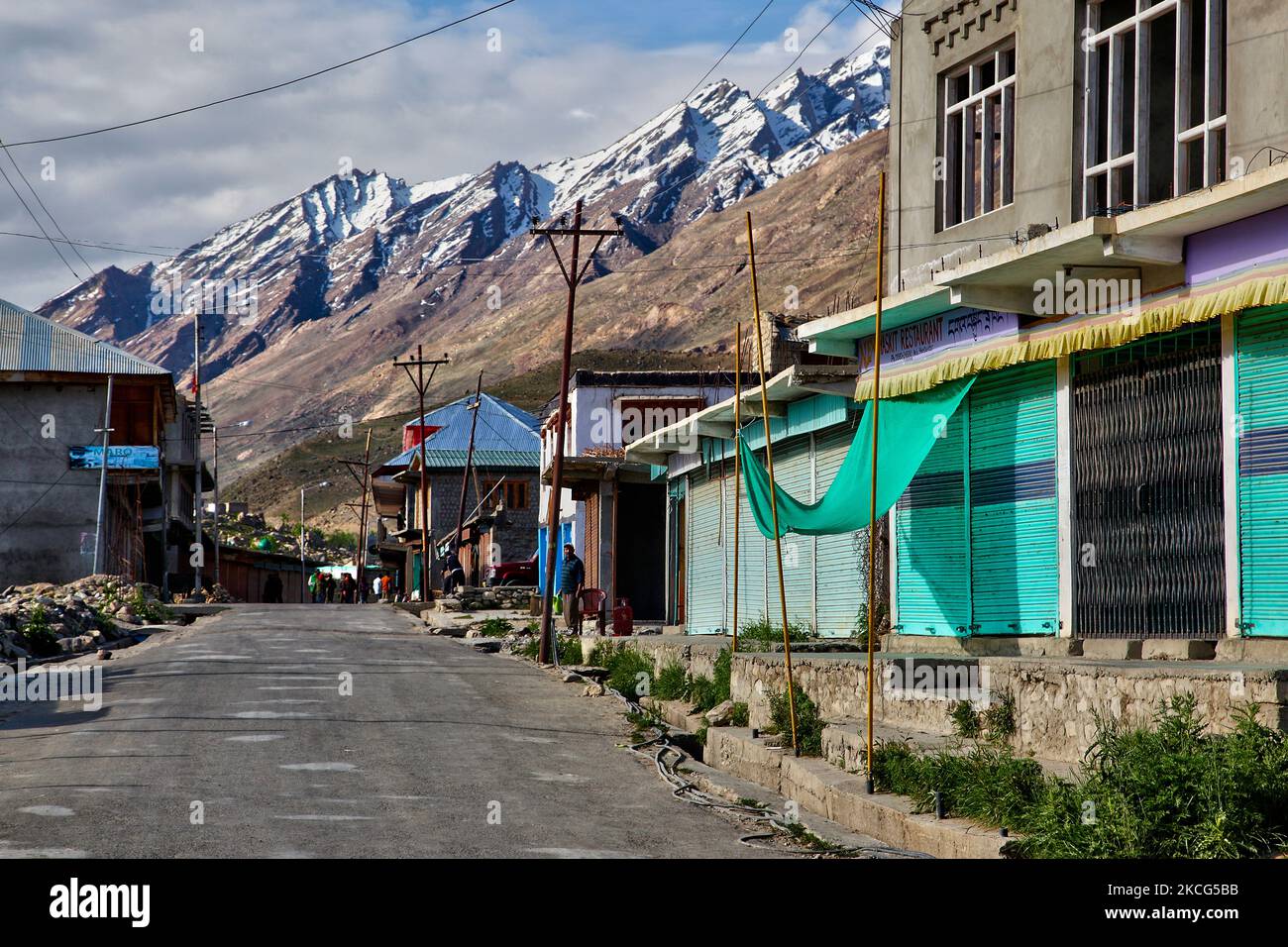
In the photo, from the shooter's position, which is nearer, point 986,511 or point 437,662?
point 986,511

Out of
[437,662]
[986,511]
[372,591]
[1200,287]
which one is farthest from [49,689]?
[372,591]

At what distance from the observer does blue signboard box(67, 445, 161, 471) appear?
50719 mm

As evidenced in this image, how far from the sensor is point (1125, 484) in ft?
40.7

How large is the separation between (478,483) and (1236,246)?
54486mm

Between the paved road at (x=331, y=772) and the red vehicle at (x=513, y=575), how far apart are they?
30.2m

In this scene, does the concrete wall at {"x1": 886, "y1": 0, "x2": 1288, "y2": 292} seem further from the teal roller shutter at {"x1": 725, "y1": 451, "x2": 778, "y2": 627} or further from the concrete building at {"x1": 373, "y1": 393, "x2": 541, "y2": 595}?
the concrete building at {"x1": 373, "y1": 393, "x2": 541, "y2": 595}

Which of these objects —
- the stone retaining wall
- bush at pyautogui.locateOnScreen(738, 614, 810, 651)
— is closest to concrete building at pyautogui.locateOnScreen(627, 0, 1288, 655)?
bush at pyautogui.locateOnScreen(738, 614, 810, 651)

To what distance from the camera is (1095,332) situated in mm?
12562

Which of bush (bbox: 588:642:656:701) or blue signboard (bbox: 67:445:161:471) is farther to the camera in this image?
blue signboard (bbox: 67:445:161:471)

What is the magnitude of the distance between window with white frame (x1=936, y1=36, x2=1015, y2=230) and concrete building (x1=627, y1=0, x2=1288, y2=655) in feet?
0.11

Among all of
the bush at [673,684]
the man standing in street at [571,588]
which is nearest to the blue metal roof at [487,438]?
the man standing in street at [571,588]

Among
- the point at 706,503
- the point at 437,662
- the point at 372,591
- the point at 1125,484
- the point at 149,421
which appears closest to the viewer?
the point at 1125,484
